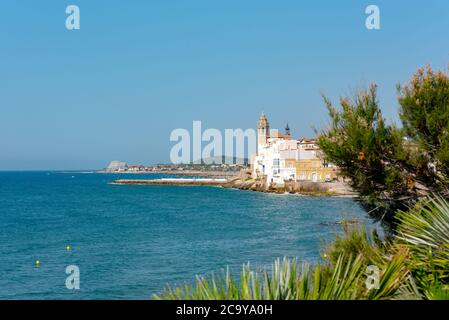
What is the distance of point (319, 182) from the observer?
72750 millimetres

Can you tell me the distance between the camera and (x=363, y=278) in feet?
18.3

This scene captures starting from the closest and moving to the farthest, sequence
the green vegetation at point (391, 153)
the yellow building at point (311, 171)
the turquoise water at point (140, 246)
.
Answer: the green vegetation at point (391, 153) < the turquoise water at point (140, 246) < the yellow building at point (311, 171)

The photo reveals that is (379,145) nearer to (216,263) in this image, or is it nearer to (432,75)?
(432,75)

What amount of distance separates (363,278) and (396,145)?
11.6 ft

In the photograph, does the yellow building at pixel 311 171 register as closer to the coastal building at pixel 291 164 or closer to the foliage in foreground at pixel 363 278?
the coastal building at pixel 291 164

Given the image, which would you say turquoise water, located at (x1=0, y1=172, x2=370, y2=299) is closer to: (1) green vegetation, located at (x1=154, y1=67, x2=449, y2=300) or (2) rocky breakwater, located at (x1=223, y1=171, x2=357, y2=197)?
(1) green vegetation, located at (x1=154, y1=67, x2=449, y2=300)

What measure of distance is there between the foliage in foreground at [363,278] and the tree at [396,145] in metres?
1.55

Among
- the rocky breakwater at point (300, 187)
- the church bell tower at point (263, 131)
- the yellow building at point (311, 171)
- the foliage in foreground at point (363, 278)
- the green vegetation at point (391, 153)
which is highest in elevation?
the church bell tower at point (263, 131)

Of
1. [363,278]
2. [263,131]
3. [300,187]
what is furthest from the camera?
[263,131]

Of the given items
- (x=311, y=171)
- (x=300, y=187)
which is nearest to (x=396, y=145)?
(x=300, y=187)

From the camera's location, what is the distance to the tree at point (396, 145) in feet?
27.4

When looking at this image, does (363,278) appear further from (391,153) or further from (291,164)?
(291,164)

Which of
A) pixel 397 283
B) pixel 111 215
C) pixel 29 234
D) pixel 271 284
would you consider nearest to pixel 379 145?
pixel 397 283

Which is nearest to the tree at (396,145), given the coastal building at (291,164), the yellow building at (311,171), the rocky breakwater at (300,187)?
the rocky breakwater at (300,187)
